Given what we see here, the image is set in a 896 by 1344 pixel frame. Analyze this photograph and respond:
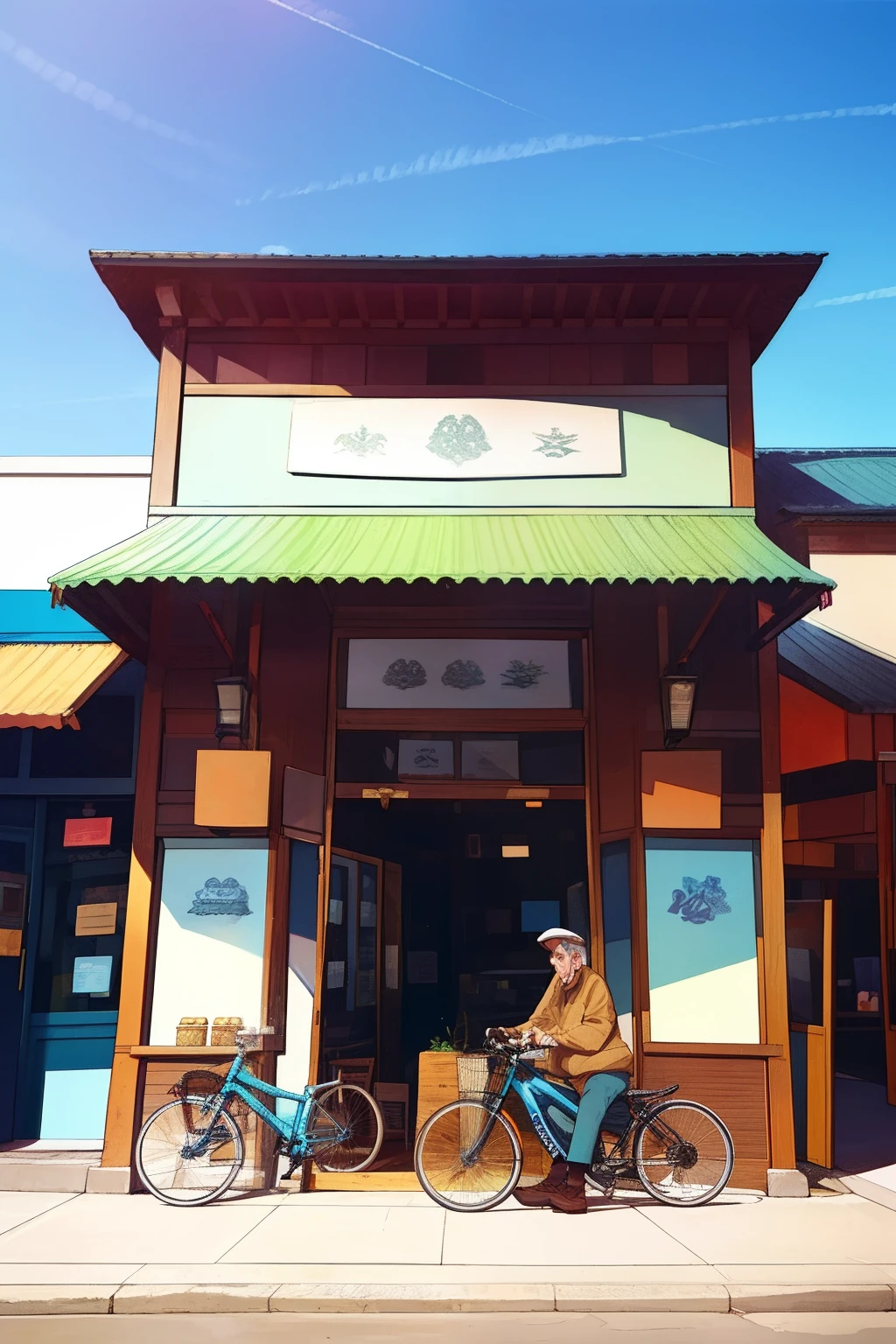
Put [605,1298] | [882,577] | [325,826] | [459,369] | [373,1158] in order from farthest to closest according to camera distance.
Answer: [882,577] → [459,369] → [325,826] → [373,1158] → [605,1298]

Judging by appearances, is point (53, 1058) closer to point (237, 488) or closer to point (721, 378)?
point (237, 488)

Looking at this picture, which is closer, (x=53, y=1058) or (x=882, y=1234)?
(x=882, y=1234)

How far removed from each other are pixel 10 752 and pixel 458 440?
4.82m

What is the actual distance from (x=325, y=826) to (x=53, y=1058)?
3.05 meters

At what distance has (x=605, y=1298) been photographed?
5.69 m

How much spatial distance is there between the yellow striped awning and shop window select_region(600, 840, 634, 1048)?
4.32 metres

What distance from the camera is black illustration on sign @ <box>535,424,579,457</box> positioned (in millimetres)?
9625

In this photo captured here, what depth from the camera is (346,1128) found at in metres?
8.27

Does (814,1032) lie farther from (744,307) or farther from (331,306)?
(331,306)

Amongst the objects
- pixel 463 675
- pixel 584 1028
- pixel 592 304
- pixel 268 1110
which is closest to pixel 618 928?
pixel 584 1028

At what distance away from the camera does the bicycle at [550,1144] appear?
25.3 feet

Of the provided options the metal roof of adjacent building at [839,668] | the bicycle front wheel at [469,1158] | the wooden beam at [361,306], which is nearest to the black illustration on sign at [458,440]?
the wooden beam at [361,306]

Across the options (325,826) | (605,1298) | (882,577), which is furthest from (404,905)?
(605,1298)

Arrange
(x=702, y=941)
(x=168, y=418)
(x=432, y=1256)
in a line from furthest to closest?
(x=168, y=418)
(x=702, y=941)
(x=432, y=1256)
